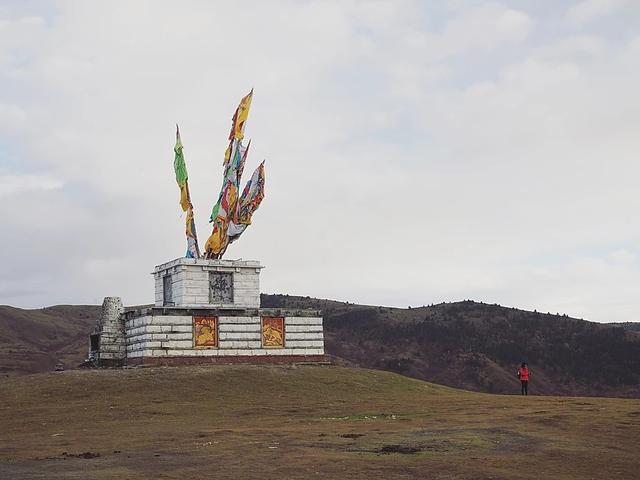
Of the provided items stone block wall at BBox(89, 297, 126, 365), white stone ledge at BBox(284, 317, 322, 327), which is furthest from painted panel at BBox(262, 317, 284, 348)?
stone block wall at BBox(89, 297, 126, 365)

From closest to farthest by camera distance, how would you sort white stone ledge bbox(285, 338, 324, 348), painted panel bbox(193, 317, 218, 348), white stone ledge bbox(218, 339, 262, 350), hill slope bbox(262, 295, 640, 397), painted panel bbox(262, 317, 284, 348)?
painted panel bbox(193, 317, 218, 348) → white stone ledge bbox(218, 339, 262, 350) → painted panel bbox(262, 317, 284, 348) → white stone ledge bbox(285, 338, 324, 348) → hill slope bbox(262, 295, 640, 397)

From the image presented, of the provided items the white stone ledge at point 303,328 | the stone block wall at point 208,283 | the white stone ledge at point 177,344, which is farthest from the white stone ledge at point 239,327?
the white stone ledge at point 303,328

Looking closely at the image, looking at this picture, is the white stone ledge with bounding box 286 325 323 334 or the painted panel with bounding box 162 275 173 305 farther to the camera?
the painted panel with bounding box 162 275 173 305

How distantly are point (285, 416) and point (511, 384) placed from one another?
53934 millimetres

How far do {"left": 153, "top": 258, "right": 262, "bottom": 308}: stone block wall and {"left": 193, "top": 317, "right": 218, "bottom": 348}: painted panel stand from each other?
1033 millimetres

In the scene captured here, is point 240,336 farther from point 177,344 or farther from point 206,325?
point 177,344

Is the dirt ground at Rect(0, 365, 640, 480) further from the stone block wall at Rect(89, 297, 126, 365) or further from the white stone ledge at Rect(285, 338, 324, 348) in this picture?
the stone block wall at Rect(89, 297, 126, 365)

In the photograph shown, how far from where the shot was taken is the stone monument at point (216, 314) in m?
41.2

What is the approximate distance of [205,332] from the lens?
42.0 m

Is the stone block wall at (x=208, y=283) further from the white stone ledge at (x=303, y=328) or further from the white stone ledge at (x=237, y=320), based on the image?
the white stone ledge at (x=303, y=328)

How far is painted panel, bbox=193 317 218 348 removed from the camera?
41.8 metres

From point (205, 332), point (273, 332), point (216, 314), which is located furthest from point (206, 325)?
point (273, 332)

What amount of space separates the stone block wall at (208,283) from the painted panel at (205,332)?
1.03 m

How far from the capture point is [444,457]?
56.4 ft
